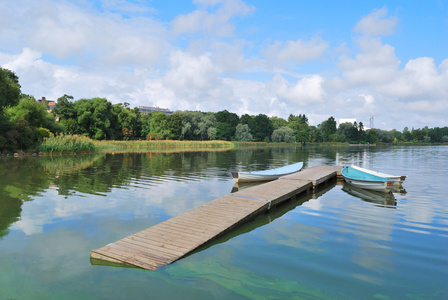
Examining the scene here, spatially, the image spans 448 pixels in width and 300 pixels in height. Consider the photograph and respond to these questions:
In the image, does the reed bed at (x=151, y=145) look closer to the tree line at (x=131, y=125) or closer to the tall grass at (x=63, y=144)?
the tall grass at (x=63, y=144)

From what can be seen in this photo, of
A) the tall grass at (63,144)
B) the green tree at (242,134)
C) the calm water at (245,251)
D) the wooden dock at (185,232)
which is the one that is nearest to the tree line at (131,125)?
the green tree at (242,134)

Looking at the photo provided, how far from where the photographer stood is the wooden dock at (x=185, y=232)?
6.20m

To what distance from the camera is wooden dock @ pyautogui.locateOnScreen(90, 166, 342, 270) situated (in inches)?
244

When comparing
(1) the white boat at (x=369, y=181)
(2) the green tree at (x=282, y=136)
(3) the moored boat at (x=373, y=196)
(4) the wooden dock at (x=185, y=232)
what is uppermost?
(2) the green tree at (x=282, y=136)

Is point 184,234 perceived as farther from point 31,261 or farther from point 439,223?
point 439,223

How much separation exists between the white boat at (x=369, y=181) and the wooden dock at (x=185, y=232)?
6.01 m

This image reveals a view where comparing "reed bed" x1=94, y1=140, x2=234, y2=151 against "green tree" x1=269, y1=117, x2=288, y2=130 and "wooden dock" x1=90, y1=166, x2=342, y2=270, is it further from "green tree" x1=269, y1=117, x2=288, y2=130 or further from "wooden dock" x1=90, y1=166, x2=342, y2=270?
"green tree" x1=269, y1=117, x2=288, y2=130

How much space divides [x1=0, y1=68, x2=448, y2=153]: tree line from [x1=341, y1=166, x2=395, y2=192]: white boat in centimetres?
3473

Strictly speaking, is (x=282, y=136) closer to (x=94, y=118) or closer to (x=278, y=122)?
(x=278, y=122)

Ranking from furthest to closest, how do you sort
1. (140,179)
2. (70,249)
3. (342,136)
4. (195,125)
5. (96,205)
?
(342,136), (195,125), (140,179), (96,205), (70,249)

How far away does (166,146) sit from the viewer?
67.6 meters

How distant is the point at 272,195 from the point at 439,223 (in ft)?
18.4

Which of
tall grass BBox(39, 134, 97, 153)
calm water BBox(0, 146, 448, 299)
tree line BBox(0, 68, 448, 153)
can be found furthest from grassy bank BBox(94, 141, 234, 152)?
calm water BBox(0, 146, 448, 299)

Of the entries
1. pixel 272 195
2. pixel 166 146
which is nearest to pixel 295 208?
pixel 272 195
